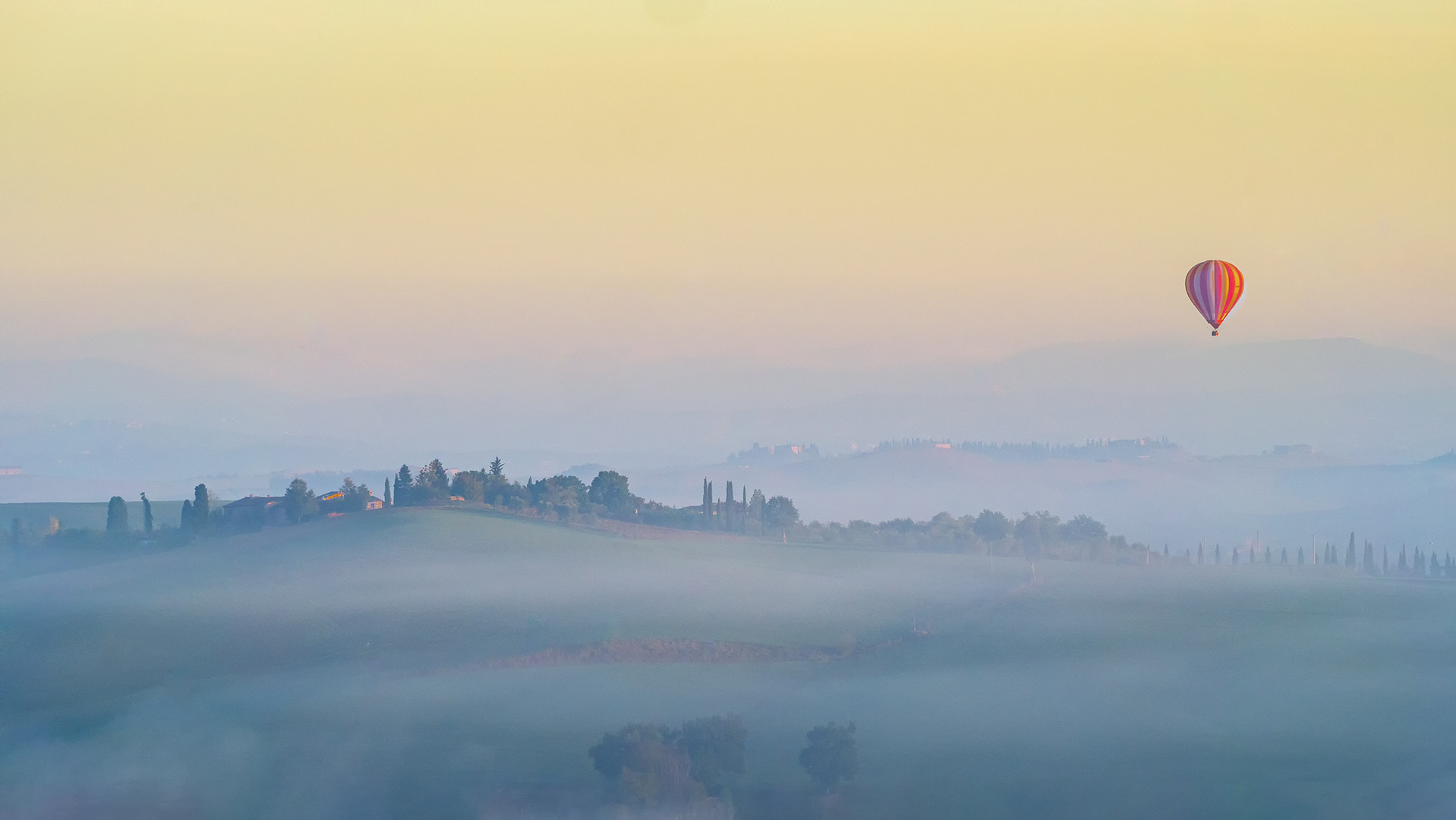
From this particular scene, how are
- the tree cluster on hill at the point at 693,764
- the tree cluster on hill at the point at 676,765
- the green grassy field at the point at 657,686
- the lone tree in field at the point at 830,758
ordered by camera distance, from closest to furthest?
the green grassy field at the point at 657,686, the tree cluster on hill at the point at 693,764, the tree cluster on hill at the point at 676,765, the lone tree in field at the point at 830,758

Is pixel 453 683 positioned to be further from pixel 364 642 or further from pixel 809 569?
pixel 809 569

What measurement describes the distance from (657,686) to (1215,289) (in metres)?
55.9

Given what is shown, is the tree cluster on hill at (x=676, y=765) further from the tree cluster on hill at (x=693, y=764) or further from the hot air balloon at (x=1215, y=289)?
the hot air balloon at (x=1215, y=289)

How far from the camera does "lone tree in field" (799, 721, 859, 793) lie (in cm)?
10338

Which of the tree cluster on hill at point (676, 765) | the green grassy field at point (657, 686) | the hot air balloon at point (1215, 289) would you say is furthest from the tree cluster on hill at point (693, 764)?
the hot air balloon at point (1215, 289)

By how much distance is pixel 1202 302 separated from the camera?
361ft

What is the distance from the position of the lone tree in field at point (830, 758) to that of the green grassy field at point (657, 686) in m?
1.90

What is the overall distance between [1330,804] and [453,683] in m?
69.1

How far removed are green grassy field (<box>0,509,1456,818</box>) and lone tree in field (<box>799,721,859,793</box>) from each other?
1903mm

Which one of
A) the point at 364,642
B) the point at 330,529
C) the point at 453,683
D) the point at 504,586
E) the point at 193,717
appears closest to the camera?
the point at 193,717

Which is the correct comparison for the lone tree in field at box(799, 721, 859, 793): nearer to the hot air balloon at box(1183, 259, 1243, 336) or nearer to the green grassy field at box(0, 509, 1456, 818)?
the green grassy field at box(0, 509, 1456, 818)

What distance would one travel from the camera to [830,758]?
10512 centimetres

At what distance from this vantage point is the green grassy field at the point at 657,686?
101062 mm

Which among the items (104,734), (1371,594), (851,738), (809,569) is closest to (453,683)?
(104,734)
